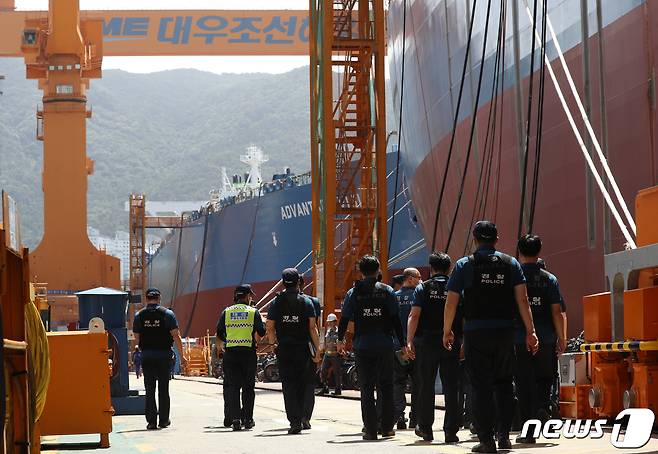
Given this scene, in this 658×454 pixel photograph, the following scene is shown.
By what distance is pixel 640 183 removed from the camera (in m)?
14.9

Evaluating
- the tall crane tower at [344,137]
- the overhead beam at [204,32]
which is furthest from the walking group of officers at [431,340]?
the overhead beam at [204,32]

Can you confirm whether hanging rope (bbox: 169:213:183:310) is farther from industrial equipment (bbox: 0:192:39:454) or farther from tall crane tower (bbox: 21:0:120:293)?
industrial equipment (bbox: 0:192:39:454)

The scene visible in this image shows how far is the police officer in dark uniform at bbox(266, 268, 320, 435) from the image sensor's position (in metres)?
12.1

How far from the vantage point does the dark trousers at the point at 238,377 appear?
13086 mm

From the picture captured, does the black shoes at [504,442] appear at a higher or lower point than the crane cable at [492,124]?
lower

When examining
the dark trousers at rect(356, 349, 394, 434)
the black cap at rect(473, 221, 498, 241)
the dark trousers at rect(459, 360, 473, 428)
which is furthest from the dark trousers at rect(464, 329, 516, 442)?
the dark trousers at rect(356, 349, 394, 434)

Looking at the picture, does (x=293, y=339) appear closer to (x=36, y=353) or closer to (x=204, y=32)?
(x=36, y=353)

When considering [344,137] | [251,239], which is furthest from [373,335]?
[251,239]

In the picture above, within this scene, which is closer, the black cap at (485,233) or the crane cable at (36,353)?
the crane cable at (36,353)

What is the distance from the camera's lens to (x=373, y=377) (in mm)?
10875

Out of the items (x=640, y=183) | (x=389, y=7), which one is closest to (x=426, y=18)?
(x=389, y=7)

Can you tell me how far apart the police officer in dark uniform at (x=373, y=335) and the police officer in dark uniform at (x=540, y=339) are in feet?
3.93

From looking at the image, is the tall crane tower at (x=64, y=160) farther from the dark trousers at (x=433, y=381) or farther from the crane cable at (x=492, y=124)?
the dark trousers at (x=433, y=381)

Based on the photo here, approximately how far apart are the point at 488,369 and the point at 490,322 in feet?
1.06
